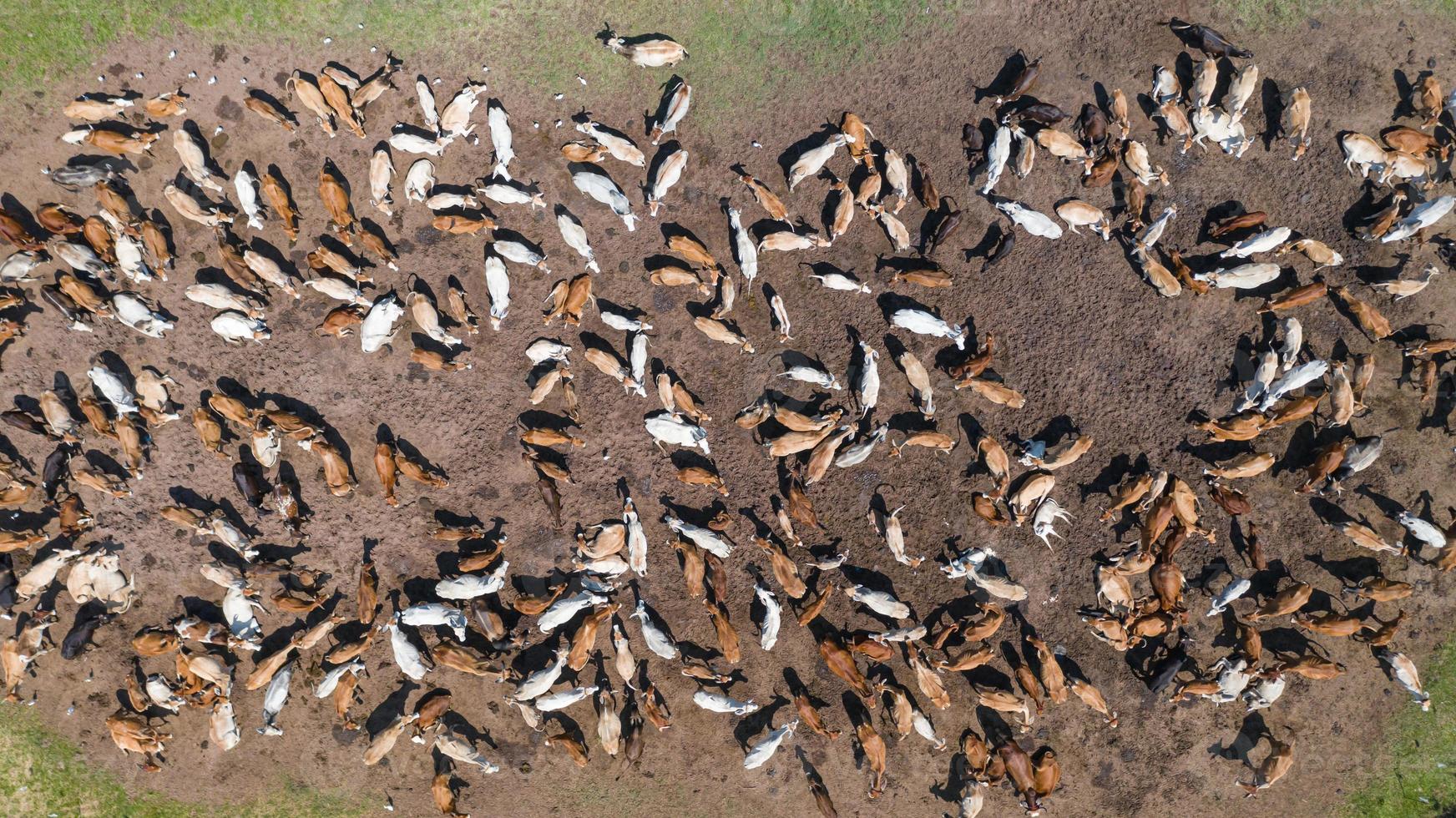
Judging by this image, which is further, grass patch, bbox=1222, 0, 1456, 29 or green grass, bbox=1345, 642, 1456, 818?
green grass, bbox=1345, 642, 1456, 818

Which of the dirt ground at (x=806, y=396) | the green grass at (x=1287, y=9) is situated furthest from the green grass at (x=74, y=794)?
the green grass at (x=1287, y=9)

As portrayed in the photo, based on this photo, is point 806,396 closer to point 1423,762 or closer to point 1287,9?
point 1287,9

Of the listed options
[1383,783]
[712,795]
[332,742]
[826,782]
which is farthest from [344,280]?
[1383,783]

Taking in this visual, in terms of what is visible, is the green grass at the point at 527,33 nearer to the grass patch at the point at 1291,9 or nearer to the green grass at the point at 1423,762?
the grass patch at the point at 1291,9

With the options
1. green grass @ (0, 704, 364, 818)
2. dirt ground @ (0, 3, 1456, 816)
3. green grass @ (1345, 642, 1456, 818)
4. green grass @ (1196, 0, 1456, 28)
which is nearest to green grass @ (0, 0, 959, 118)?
dirt ground @ (0, 3, 1456, 816)

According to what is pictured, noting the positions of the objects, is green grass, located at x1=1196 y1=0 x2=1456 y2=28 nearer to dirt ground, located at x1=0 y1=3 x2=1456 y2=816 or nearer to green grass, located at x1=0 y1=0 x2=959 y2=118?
dirt ground, located at x1=0 y1=3 x2=1456 y2=816

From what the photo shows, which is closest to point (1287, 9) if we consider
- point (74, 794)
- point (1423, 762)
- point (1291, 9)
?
point (1291, 9)

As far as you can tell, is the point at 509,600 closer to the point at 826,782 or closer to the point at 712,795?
the point at 712,795
